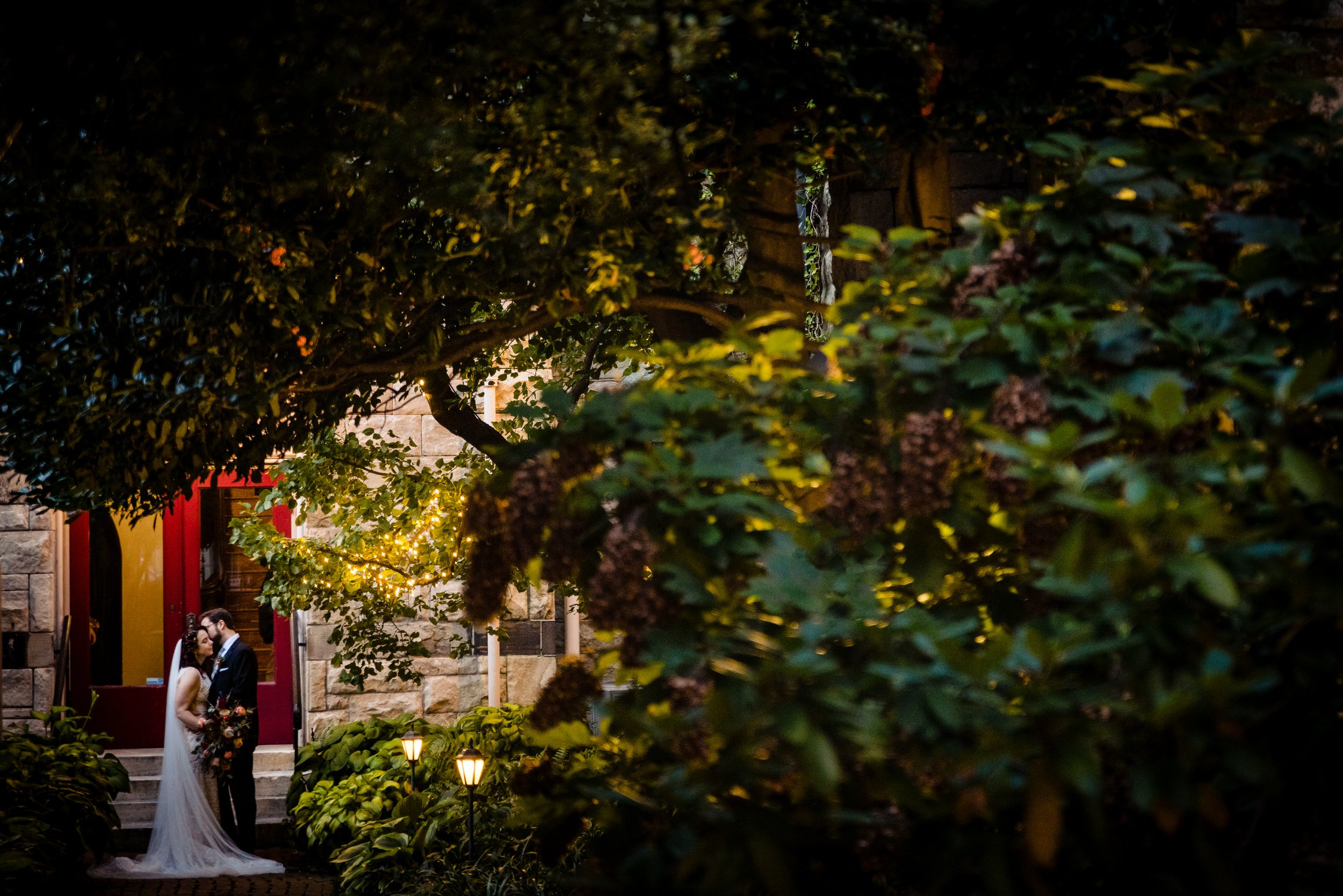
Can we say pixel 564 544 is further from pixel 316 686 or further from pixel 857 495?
pixel 316 686

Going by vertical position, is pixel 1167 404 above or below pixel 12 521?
below

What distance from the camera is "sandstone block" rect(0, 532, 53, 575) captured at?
9.78 m

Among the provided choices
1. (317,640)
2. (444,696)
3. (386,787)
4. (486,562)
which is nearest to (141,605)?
(317,640)

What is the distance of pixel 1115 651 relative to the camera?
5.83 feet

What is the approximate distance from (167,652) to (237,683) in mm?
2402

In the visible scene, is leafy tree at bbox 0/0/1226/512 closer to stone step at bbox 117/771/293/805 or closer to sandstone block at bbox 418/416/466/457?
sandstone block at bbox 418/416/466/457

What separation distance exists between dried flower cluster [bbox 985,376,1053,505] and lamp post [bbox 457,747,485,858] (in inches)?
203

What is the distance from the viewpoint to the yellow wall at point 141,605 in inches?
421

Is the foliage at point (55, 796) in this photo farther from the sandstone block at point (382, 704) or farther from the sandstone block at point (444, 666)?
the sandstone block at point (444, 666)

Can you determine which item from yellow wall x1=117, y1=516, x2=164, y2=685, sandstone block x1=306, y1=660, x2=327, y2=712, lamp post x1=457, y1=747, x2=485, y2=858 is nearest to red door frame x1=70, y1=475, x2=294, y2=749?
yellow wall x1=117, y1=516, x2=164, y2=685

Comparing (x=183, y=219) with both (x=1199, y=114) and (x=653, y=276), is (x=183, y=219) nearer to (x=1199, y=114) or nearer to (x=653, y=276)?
(x=653, y=276)

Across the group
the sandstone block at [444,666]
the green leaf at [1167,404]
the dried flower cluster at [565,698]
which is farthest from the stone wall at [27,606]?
the green leaf at [1167,404]

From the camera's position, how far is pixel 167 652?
10750mm

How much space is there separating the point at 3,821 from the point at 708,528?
6347 millimetres
